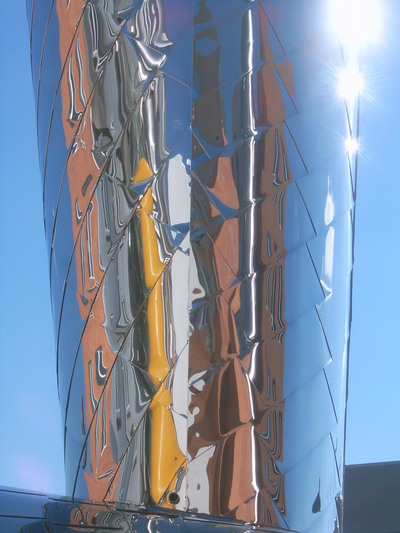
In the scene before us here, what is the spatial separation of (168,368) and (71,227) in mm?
1608

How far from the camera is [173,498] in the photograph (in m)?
5.18

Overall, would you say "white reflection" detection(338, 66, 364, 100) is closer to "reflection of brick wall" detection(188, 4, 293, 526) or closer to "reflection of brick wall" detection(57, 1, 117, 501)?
"reflection of brick wall" detection(188, 4, 293, 526)

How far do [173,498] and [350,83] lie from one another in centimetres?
393

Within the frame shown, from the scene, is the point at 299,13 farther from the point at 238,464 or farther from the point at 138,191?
the point at 238,464

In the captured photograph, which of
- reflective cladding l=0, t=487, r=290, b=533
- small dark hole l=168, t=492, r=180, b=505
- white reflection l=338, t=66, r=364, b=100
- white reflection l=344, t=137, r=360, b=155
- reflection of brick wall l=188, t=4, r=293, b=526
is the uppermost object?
white reflection l=338, t=66, r=364, b=100

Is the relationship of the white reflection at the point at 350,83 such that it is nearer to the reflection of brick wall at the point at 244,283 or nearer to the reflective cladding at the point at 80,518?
the reflection of brick wall at the point at 244,283

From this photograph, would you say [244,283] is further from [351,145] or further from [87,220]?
[351,145]

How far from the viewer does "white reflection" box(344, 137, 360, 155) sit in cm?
656

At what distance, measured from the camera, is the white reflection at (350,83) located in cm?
658

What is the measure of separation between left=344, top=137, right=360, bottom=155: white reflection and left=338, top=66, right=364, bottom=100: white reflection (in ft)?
1.27

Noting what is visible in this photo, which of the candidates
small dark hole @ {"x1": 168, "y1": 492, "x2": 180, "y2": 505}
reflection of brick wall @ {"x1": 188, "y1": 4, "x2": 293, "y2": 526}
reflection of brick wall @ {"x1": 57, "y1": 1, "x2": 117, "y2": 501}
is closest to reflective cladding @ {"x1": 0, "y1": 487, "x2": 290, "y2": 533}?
small dark hole @ {"x1": 168, "y1": 492, "x2": 180, "y2": 505}

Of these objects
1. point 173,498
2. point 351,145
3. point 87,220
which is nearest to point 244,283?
point 87,220

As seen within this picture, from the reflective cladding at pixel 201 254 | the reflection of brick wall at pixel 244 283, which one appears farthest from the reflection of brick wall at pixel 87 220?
the reflection of brick wall at pixel 244 283

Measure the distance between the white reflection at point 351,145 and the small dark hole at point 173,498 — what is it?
10.9 ft
